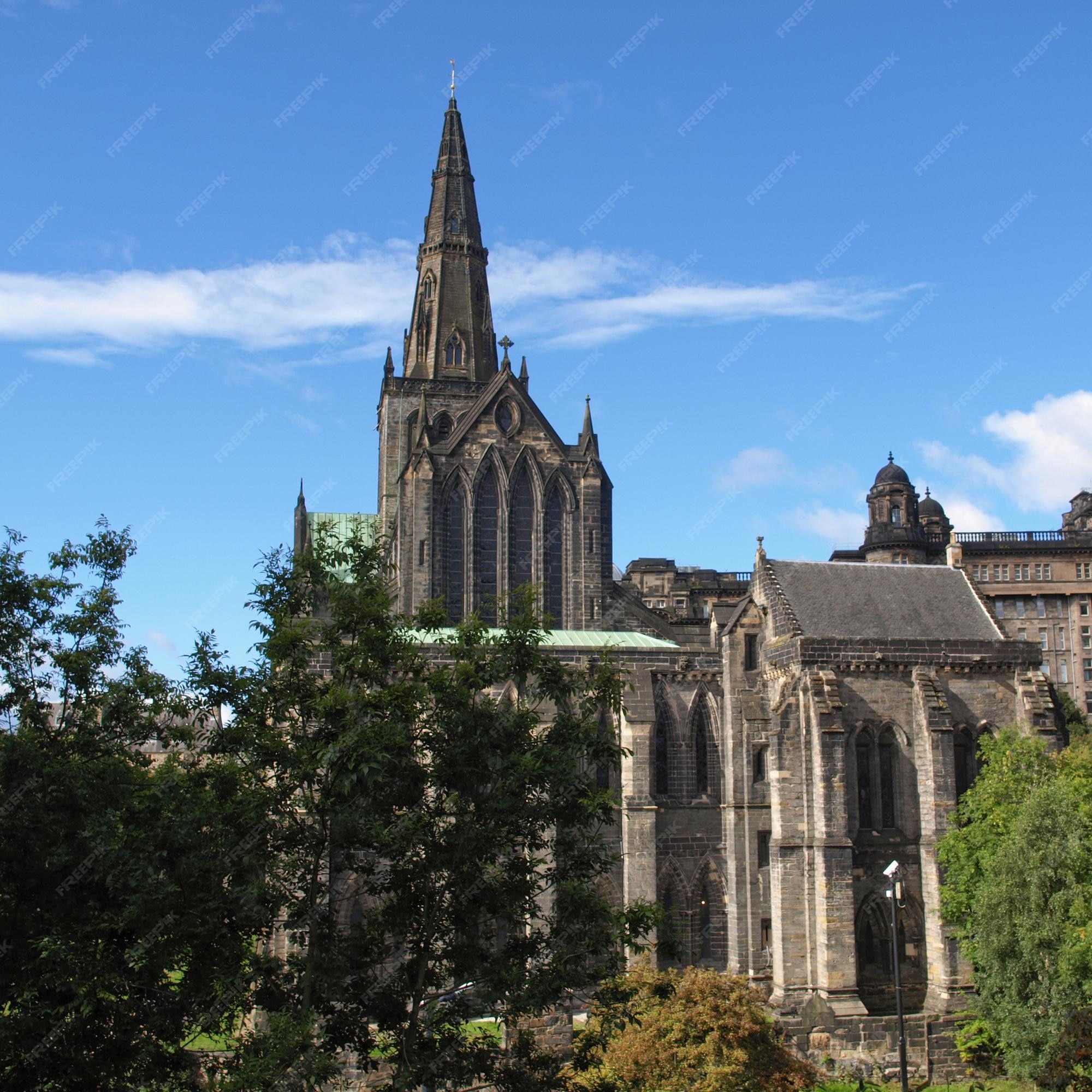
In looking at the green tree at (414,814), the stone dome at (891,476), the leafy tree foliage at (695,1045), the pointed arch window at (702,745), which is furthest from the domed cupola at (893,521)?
the green tree at (414,814)

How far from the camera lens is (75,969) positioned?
20.4 meters

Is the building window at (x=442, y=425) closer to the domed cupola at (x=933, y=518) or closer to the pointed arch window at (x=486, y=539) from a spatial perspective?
the pointed arch window at (x=486, y=539)

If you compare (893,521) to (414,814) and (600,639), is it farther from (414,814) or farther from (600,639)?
(414,814)

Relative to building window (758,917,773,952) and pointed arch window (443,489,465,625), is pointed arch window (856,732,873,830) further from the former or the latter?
pointed arch window (443,489,465,625)

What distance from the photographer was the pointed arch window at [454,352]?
2825 inches

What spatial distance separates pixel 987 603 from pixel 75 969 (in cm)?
3531

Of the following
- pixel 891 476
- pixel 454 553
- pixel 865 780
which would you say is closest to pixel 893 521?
pixel 891 476

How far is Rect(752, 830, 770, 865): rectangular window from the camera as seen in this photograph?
1665 inches

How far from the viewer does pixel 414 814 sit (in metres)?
19.9

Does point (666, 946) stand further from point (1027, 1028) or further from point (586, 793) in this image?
point (1027, 1028)

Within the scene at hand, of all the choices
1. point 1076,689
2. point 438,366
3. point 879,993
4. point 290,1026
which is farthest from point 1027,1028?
point 1076,689

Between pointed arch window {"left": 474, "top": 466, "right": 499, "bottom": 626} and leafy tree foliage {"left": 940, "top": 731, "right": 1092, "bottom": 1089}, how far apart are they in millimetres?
24937

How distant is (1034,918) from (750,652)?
13600 millimetres

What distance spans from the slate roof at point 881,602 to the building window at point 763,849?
23.2 ft
